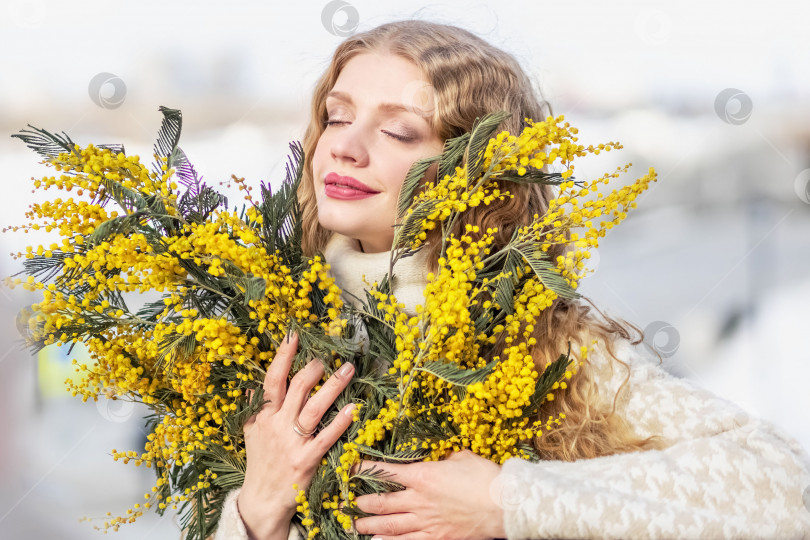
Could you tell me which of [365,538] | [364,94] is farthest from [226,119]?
[365,538]

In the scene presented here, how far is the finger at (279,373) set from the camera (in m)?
1.10

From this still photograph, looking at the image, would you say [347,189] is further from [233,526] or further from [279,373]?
[233,526]

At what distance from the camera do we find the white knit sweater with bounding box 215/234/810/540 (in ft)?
3.23

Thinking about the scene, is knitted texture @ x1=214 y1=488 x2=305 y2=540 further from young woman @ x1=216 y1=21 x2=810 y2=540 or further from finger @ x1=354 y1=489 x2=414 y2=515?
finger @ x1=354 y1=489 x2=414 y2=515

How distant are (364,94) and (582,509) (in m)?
0.76

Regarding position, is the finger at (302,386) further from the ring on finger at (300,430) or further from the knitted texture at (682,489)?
the knitted texture at (682,489)

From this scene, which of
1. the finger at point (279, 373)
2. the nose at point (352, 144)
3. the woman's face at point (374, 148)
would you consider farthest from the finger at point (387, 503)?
the nose at point (352, 144)

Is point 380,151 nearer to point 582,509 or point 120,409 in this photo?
point 582,509

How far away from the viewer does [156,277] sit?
1.04m

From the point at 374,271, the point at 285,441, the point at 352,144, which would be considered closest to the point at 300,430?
the point at 285,441

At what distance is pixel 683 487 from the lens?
1.01 metres

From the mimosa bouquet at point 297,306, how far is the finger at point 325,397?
0.09ft

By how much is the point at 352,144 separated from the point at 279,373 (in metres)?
0.40

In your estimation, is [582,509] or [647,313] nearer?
[582,509]
